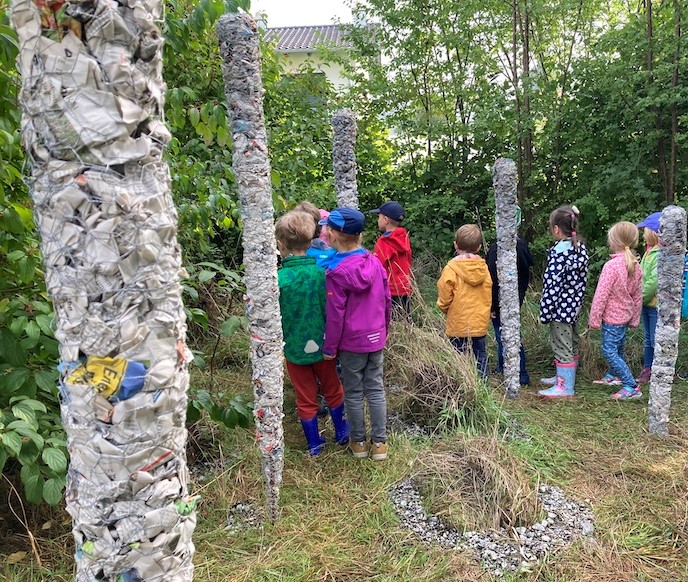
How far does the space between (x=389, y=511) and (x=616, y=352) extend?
2772mm

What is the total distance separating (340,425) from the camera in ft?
11.6

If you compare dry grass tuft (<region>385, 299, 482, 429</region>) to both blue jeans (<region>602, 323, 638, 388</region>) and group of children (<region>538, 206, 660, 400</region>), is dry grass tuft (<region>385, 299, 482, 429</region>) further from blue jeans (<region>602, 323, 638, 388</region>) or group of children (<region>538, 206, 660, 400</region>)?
blue jeans (<region>602, 323, 638, 388</region>)

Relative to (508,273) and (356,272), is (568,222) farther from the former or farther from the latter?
(356,272)

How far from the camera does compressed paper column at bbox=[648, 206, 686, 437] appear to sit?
3391 mm

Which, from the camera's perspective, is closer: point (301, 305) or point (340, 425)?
point (301, 305)

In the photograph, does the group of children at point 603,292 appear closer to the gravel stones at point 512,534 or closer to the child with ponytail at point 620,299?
the child with ponytail at point 620,299

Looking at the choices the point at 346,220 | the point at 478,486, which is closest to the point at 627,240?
the point at 346,220

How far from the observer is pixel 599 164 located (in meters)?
6.53

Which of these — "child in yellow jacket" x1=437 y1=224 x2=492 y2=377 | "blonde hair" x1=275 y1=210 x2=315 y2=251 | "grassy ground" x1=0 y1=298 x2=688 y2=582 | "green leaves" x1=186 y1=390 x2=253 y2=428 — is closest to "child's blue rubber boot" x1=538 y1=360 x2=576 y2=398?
"grassy ground" x1=0 y1=298 x2=688 y2=582

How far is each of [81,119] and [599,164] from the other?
6.83 m

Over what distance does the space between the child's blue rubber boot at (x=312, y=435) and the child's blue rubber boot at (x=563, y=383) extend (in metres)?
2.16

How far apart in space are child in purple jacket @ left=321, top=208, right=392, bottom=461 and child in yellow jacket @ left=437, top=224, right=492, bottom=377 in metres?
1.08

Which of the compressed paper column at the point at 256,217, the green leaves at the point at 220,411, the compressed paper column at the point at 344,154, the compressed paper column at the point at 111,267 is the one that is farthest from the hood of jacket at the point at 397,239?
the compressed paper column at the point at 111,267

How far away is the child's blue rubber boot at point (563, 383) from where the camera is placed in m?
4.42
